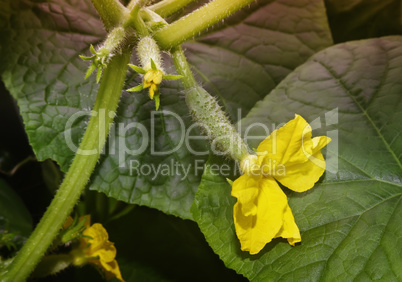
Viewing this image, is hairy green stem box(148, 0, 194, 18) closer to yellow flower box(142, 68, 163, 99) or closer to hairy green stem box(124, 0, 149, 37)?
hairy green stem box(124, 0, 149, 37)

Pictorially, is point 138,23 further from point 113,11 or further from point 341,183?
point 341,183

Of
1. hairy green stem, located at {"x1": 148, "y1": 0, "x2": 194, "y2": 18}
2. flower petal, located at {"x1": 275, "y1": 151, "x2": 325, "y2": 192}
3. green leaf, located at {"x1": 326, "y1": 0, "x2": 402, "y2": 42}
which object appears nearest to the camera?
flower petal, located at {"x1": 275, "y1": 151, "x2": 325, "y2": 192}

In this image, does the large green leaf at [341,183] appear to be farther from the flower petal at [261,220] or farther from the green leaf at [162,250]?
the green leaf at [162,250]

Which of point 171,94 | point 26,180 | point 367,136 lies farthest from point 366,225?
point 26,180

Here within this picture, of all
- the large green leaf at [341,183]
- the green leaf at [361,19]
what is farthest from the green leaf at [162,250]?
the green leaf at [361,19]

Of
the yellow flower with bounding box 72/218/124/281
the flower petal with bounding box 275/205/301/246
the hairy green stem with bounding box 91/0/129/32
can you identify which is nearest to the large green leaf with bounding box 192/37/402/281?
the flower petal with bounding box 275/205/301/246

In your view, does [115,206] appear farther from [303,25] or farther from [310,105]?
[303,25]

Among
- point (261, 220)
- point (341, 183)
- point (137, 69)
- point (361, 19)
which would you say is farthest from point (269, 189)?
point (361, 19)
